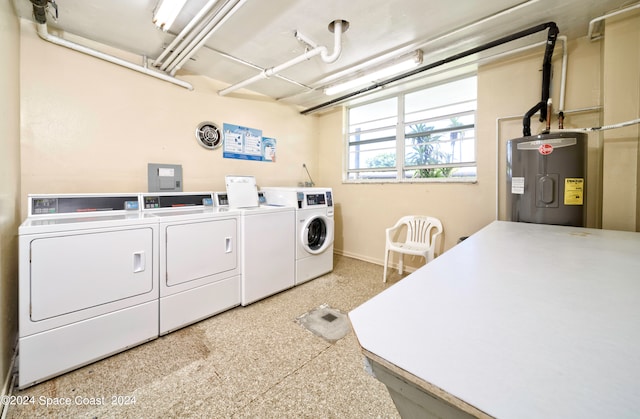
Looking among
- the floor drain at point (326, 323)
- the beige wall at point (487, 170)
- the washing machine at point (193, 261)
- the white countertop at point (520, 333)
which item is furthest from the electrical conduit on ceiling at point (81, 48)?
the white countertop at point (520, 333)

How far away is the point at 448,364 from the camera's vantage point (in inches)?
16.8

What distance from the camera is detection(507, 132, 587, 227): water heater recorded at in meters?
1.79

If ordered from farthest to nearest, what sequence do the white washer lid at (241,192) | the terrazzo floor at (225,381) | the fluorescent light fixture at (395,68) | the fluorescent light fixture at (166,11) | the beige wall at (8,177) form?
1. the white washer lid at (241,192)
2. the fluorescent light fixture at (395,68)
3. the fluorescent light fixture at (166,11)
4. the beige wall at (8,177)
5. the terrazzo floor at (225,381)

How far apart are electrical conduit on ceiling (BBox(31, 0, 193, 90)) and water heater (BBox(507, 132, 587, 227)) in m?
3.40

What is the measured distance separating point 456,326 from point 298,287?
101 inches

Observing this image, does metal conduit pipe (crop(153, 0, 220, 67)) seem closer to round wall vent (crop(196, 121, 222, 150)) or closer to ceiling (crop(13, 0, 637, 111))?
ceiling (crop(13, 0, 637, 111))

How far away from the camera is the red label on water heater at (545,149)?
183 centimetres

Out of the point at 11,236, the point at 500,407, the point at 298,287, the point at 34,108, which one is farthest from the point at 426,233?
the point at 34,108

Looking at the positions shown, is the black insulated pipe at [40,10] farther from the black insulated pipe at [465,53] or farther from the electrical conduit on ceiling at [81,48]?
the black insulated pipe at [465,53]

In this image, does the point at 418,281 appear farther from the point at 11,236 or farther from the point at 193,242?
the point at 11,236

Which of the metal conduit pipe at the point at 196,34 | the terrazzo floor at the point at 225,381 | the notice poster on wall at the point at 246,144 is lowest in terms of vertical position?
the terrazzo floor at the point at 225,381

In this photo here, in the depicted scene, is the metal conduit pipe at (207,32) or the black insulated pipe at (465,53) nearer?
the metal conduit pipe at (207,32)

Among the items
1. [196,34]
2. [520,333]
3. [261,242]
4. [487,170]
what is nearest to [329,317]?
[261,242]

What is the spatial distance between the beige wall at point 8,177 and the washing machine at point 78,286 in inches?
4.3
